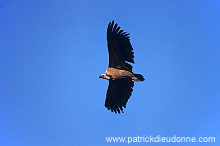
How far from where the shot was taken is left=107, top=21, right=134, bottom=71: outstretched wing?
22.5 metres

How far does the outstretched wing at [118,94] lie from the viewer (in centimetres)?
2306

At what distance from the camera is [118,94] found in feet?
77.2

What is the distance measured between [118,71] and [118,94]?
1409mm

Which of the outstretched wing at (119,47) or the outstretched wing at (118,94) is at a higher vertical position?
the outstretched wing at (119,47)

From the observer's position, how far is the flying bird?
22562 mm

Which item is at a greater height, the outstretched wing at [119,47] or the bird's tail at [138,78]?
the outstretched wing at [119,47]

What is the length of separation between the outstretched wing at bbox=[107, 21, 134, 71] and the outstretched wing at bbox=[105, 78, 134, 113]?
91cm

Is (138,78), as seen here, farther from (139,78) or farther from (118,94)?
(118,94)

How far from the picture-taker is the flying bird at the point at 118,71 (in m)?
22.6

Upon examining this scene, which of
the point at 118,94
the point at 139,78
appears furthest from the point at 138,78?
the point at 118,94

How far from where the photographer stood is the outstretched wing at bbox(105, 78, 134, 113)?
23.1 meters

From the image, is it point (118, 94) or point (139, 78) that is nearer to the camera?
point (139, 78)

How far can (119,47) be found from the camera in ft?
74.5

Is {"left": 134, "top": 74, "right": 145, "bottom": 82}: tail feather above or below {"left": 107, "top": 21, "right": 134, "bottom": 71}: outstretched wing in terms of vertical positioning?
below
